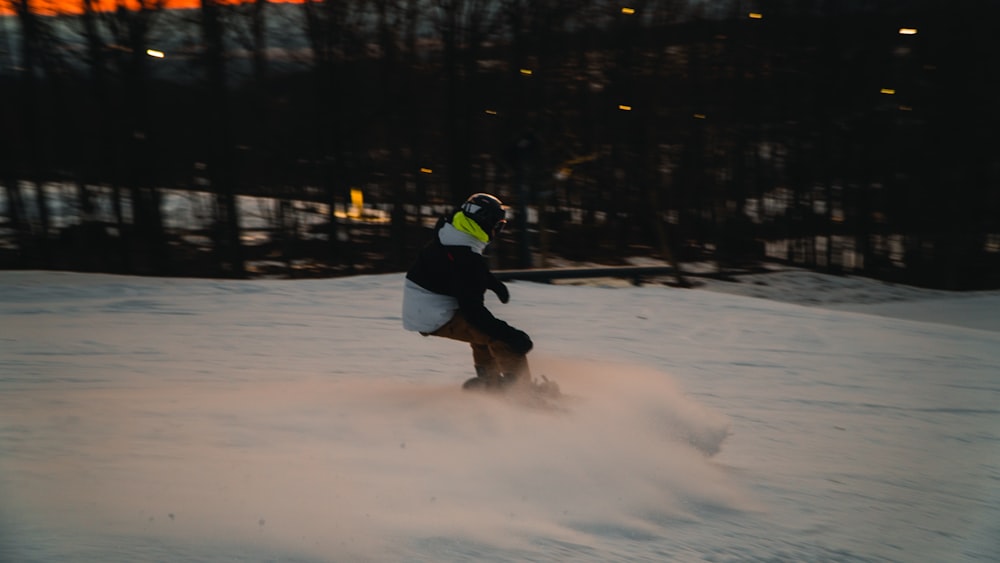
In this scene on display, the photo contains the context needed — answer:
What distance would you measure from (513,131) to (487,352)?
22.7 m

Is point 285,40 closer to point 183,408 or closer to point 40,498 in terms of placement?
point 183,408

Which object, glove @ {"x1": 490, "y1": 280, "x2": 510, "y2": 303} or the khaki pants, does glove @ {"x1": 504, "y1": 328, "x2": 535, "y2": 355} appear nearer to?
the khaki pants

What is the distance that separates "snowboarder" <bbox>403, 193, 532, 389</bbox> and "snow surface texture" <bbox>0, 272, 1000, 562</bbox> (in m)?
0.35

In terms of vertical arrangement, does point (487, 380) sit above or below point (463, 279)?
below

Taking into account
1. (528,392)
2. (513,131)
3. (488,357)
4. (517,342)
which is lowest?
(528,392)

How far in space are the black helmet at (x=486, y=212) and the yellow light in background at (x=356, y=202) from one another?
21.7 metres

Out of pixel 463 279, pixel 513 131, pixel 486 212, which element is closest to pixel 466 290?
pixel 463 279

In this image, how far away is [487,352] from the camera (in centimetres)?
612

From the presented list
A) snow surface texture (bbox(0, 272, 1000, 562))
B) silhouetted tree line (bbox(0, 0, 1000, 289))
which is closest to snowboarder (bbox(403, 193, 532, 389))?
snow surface texture (bbox(0, 272, 1000, 562))

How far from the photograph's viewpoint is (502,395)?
19.7ft

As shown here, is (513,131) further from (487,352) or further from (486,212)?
(486,212)

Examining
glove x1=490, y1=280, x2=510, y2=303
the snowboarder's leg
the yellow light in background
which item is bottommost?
the snowboarder's leg

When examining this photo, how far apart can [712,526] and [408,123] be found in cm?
2386

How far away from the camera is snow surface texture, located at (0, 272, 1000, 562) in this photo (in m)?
4.07
